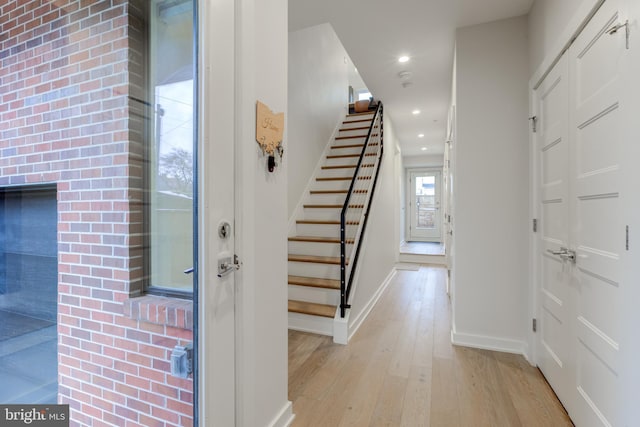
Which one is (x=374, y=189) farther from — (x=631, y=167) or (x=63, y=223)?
(x=63, y=223)

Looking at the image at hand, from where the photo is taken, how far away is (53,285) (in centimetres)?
142

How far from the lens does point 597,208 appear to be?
4.56ft

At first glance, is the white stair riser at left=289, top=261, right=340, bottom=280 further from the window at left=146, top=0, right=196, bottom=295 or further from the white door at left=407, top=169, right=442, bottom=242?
the white door at left=407, top=169, right=442, bottom=242

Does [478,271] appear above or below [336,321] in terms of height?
above

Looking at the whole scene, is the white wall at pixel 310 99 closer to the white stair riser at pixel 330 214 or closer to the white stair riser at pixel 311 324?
the white stair riser at pixel 330 214

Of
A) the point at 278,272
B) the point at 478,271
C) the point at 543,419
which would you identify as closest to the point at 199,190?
the point at 278,272

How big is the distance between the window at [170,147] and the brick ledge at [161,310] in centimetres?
4

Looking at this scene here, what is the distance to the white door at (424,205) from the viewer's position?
8.77 metres

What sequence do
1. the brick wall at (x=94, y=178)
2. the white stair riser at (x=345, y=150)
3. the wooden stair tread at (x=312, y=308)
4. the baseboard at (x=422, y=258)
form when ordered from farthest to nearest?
the baseboard at (x=422, y=258), the white stair riser at (x=345, y=150), the wooden stair tread at (x=312, y=308), the brick wall at (x=94, y=178)

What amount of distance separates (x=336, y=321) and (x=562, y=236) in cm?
174

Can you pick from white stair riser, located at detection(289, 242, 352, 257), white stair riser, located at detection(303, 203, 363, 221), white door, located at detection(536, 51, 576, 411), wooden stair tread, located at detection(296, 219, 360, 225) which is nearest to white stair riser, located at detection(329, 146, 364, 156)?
→ white stair riser, located at detection(303, 203, 363, 221)

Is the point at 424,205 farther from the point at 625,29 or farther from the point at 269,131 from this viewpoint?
the point at 269,131

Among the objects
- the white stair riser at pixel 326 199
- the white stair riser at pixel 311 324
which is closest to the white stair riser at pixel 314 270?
the white stair riser at pixel 311 324

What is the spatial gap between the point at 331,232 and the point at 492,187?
5.86ft
